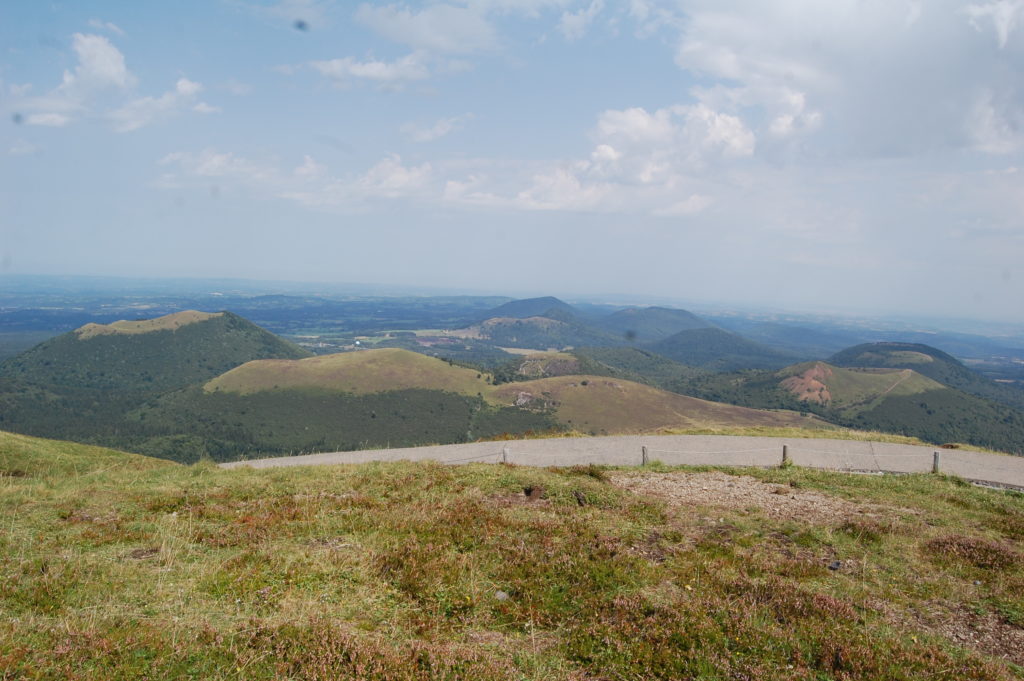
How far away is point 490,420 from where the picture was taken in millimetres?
138250

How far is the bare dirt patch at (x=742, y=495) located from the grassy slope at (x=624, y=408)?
10036 cm

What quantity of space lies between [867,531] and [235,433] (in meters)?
146

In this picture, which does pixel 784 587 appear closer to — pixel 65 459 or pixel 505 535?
pixel 505 535

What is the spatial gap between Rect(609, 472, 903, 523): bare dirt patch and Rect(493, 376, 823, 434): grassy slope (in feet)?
329

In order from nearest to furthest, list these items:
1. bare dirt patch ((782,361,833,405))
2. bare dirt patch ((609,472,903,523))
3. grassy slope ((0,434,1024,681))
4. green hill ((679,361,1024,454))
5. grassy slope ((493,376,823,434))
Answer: grassy slope ((0,434,1024,681)) → bare dirt patch ((609,472,903,523)) → grassy slope ((493,376,823,434)) → green hill ((679,361,1024,454)) → bare dirt patch ((782,361,833,405))

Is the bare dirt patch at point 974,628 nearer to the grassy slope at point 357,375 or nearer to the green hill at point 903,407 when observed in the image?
the grassy slope at point 357,375

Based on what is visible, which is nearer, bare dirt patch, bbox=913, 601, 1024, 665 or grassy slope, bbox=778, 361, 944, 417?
bare dirt patch, bbox=913, 601, 1024, 665

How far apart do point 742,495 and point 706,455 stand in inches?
343

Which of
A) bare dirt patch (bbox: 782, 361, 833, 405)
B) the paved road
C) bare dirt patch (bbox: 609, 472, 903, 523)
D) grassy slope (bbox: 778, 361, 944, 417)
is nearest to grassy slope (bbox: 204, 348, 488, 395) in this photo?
bare dirt patch (bbox: 782, 361, 833, 405)

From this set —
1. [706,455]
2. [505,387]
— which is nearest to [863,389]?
[505,387]

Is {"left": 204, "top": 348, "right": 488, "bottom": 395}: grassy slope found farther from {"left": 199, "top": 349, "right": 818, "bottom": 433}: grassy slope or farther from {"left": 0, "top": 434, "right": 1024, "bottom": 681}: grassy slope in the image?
{"left": 0, "top": 434, "right": 1024, "bottom": 681}: grassy slope

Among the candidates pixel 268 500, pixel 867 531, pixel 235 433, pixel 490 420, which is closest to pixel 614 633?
pixel 867 531

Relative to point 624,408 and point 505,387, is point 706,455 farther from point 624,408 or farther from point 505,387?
point 505,387

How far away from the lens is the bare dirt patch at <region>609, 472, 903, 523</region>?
12.6 m
